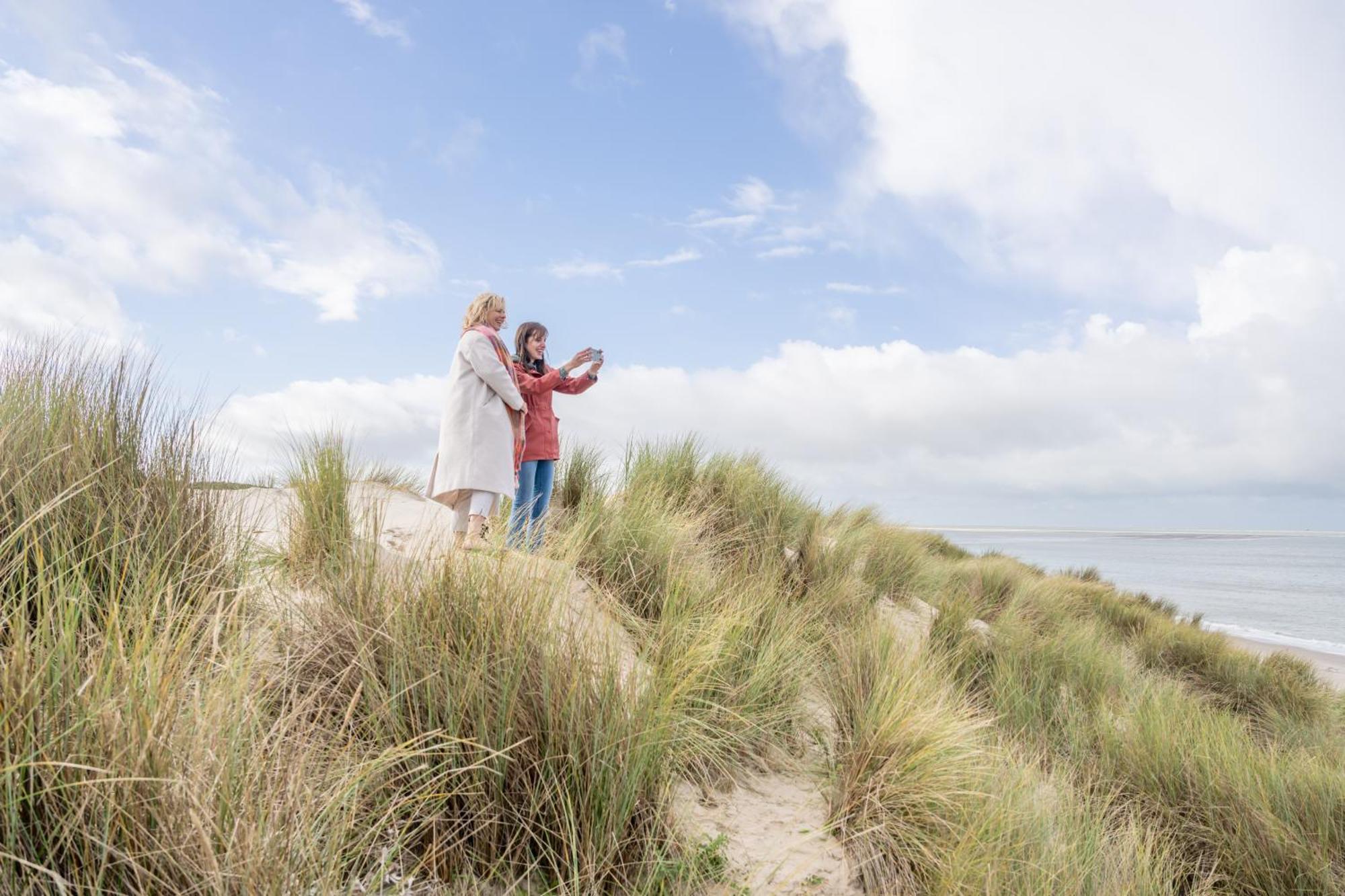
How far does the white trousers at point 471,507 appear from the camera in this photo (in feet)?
18.3

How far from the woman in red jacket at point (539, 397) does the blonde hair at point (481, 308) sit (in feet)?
1.66

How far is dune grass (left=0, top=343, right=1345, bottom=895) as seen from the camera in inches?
57.6

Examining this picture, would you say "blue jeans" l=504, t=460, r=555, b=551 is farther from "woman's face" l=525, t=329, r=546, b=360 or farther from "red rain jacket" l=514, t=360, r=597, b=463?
"woman's face" l=525, t=329, r=546, b=360

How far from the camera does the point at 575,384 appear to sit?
6051 mm

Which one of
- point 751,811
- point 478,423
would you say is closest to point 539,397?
point 478,423

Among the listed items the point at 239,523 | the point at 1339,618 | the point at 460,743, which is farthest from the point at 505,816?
the point at 1339,618

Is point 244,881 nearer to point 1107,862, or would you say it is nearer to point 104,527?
point 104,527

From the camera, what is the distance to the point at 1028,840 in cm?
253

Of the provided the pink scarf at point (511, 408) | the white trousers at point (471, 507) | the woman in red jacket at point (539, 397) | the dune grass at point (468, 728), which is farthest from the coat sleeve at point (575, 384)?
the dune grass at point (468, 728)

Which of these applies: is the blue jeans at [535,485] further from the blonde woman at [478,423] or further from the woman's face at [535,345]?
the woman's face at [535,345]

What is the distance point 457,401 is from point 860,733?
154 inches

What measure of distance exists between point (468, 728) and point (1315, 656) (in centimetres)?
1519

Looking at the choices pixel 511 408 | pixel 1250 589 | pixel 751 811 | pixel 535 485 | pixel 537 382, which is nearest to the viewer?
pixel 751 811

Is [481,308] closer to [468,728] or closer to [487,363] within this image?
[487,363]
